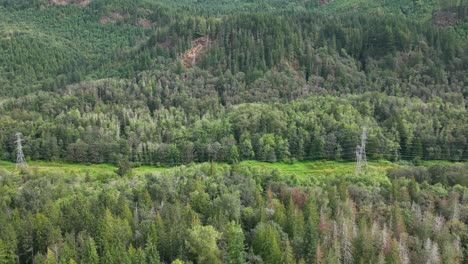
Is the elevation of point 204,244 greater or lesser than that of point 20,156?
greater

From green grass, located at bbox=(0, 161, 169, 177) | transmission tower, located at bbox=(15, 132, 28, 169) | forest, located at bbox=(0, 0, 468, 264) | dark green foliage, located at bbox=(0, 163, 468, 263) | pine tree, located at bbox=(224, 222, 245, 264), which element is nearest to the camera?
pine tree, located at bbox=(224, 222, 245, 264)

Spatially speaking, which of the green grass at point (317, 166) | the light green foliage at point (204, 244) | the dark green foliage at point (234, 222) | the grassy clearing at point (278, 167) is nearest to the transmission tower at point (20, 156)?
the grassy clearing at point (278, 167)

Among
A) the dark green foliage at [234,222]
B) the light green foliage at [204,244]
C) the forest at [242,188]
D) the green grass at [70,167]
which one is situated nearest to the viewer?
the light green foliage at [204,244]

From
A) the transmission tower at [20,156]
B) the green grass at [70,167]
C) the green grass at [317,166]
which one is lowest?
the green grass at [317,166]

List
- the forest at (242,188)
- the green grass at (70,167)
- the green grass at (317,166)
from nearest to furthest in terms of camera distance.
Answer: the forest at (242,188)
the green grass at (317,166)
the green grass at (70,167)

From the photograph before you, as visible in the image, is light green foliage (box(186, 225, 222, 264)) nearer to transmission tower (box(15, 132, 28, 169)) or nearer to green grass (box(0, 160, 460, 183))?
green grass (box(0, 160, 460, 183))

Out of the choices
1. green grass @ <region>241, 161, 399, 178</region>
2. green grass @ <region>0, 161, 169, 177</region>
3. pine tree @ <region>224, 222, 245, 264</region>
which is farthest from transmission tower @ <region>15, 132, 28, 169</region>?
pine tree @ <region>224, 222, 245, 264</region>

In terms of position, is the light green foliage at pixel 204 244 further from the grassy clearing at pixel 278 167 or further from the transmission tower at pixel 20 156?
the transmission tower at pixel 20 156

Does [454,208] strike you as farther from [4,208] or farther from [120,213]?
[4,208]

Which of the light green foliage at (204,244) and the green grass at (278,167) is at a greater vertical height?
the light green foliage at (204,244)

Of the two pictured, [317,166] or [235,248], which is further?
[317,166]

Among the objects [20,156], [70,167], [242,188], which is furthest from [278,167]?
[20,156]

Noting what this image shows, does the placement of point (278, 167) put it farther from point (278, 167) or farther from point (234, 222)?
point (234, 222)

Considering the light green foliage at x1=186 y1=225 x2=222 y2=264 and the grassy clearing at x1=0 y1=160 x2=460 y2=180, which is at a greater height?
the light green foliage at x1=186 y1=225 x2=222 y2=264
